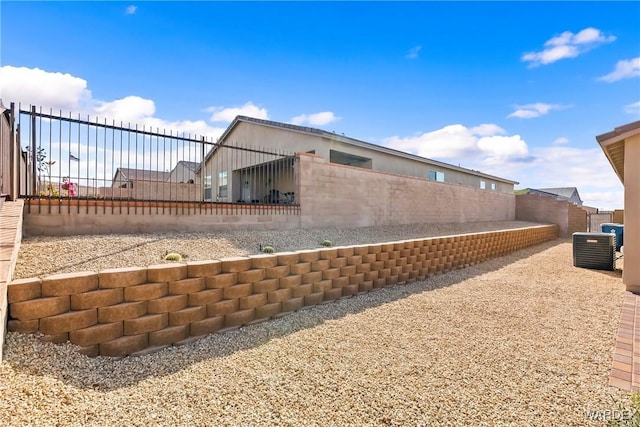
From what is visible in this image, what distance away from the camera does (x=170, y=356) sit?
270 centimetres

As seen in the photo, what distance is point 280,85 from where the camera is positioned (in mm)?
11414

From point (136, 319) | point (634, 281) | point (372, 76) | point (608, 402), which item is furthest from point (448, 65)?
point (136, 319)

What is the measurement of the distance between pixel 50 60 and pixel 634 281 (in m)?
13.5

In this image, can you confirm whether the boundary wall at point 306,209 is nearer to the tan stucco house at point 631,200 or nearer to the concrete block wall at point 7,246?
the concrete block wall at point 7,246

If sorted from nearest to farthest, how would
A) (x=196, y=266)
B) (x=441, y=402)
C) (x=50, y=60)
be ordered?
1. (x=441, y=402)
2. (x=196, y=266)
3. (x=50, y=60)

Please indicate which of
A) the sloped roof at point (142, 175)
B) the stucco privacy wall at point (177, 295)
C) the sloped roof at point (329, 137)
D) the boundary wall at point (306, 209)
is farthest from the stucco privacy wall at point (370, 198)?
the stucco privacy wall at point (177, 295)

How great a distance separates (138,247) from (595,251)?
10763mm

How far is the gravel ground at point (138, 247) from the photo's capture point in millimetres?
4730

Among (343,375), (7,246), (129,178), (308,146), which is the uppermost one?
(308,146)

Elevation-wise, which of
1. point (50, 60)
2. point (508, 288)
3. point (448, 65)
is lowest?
point (508, 288)

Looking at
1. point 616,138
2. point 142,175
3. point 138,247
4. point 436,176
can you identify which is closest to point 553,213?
point 436,176

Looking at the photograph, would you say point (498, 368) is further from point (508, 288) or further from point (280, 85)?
point (280, 85)

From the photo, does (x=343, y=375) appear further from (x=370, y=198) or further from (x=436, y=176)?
(x=436, y=176)

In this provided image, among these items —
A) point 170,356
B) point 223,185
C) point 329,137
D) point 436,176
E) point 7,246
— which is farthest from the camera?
point 223,185
